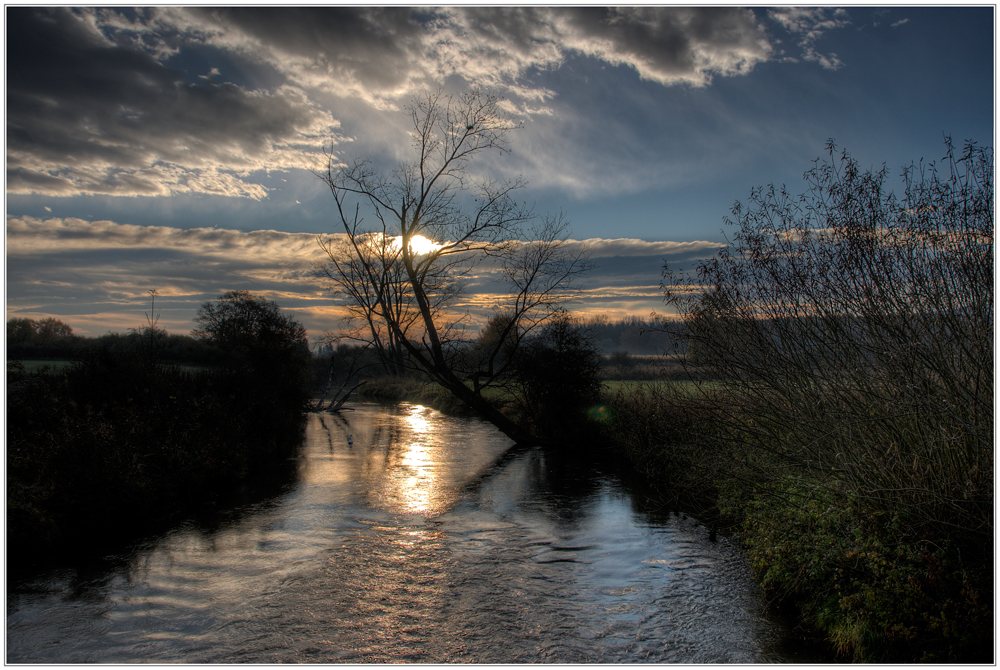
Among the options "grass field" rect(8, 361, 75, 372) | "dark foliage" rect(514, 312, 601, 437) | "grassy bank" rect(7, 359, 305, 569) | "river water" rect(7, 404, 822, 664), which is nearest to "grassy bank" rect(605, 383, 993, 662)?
"river water" rect(7, 404, 822, 664)

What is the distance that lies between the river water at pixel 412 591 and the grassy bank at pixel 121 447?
4.10 ft

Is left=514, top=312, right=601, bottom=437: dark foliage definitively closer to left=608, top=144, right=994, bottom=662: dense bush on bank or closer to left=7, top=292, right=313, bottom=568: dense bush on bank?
left=7, top=292, right=313, bottom=568: dense bush on bank

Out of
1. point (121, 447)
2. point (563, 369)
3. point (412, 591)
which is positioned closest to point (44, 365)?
point (121, 447)

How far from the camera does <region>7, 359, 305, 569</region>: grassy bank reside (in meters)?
9.44

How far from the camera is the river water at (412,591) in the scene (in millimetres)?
6000

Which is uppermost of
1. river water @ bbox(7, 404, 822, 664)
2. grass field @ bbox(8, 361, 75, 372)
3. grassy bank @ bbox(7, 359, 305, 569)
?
grass field @ bbox(8, 361, 75, 372)

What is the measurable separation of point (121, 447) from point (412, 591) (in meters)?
7.96

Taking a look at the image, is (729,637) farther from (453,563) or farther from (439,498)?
(439,498)

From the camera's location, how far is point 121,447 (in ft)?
37.7

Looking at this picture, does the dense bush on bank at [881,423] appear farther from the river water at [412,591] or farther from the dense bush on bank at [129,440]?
the dense bush on bank at [129,440]

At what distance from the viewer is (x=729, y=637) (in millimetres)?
6168

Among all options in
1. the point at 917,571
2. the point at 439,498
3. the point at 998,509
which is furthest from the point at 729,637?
the point at 439,498

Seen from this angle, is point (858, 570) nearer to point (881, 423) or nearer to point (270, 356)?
point (881, 423)

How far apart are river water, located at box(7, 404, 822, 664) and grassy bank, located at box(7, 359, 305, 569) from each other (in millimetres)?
1249
